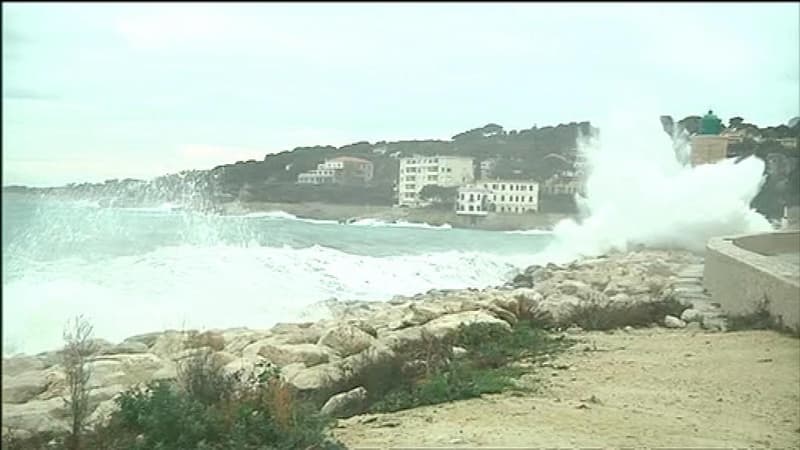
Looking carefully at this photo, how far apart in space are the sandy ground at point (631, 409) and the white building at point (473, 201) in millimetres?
14824

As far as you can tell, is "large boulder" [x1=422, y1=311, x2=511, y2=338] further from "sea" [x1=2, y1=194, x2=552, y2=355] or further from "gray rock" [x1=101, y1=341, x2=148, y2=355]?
"sea" [x1=2, y1=194, x2=552, y2=355]

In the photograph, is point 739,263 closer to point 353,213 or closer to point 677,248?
point 353,213

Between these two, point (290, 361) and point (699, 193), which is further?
point (699, 193)

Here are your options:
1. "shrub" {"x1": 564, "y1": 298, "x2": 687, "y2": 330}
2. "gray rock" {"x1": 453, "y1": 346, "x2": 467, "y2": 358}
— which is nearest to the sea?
"gray rock" {"x1": 453, "y1": 346, "x2": 467, "y2": 358}

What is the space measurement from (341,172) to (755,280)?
413 inches

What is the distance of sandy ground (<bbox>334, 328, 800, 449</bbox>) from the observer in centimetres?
705

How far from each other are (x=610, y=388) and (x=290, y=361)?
3.72 m

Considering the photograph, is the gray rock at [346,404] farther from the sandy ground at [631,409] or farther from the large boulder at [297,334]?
the large boulder at [297,334]

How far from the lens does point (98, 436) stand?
22.4 feet

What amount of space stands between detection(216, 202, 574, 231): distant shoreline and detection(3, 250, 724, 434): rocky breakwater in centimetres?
378

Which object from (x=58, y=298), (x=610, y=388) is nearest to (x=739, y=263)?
(x=610, y=388)

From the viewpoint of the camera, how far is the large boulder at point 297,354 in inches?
430

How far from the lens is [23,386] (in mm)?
9766

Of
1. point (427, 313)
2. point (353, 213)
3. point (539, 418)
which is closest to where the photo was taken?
point (539, 418)
